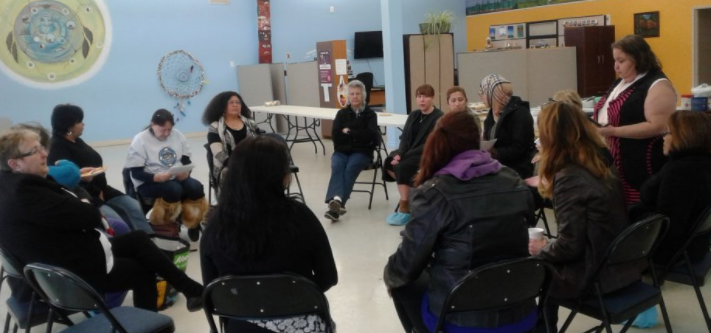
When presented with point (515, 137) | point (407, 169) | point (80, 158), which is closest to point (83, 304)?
point (80, 158)

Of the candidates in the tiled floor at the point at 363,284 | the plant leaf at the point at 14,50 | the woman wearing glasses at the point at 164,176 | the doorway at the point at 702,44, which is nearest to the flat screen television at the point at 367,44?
the doorway at the point at 702,44

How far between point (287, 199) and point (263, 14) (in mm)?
10336

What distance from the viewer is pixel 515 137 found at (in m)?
4.01

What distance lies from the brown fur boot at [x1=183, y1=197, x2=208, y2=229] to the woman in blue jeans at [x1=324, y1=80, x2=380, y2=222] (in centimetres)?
116

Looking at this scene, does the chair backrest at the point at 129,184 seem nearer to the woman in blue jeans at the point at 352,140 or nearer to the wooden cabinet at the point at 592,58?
the woman in blue jeans at the point at 352,140

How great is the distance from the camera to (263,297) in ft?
6.28

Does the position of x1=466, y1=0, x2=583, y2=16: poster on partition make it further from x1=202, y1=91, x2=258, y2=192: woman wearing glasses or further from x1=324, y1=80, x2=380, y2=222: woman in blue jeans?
x1=202, y1=91, x2=258, y2=192: woman wearing glasses

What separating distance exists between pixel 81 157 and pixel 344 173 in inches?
84.3

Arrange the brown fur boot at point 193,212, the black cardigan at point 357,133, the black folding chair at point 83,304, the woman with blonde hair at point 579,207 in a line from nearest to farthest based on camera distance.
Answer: the black folding chair at point 83,304 < the woman with blonde hair at point 579,207 < the brown fur boot at point 193,212 < the black cardigan at point 357,133

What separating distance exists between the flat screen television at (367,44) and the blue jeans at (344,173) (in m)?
7.76

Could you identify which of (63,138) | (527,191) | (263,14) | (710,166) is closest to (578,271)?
(527,191)

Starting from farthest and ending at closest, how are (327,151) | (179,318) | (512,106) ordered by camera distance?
(327,151), (512,106), (179,318)

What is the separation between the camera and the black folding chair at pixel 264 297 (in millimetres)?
1869

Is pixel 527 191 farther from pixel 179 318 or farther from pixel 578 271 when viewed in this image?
pixel 179 318
